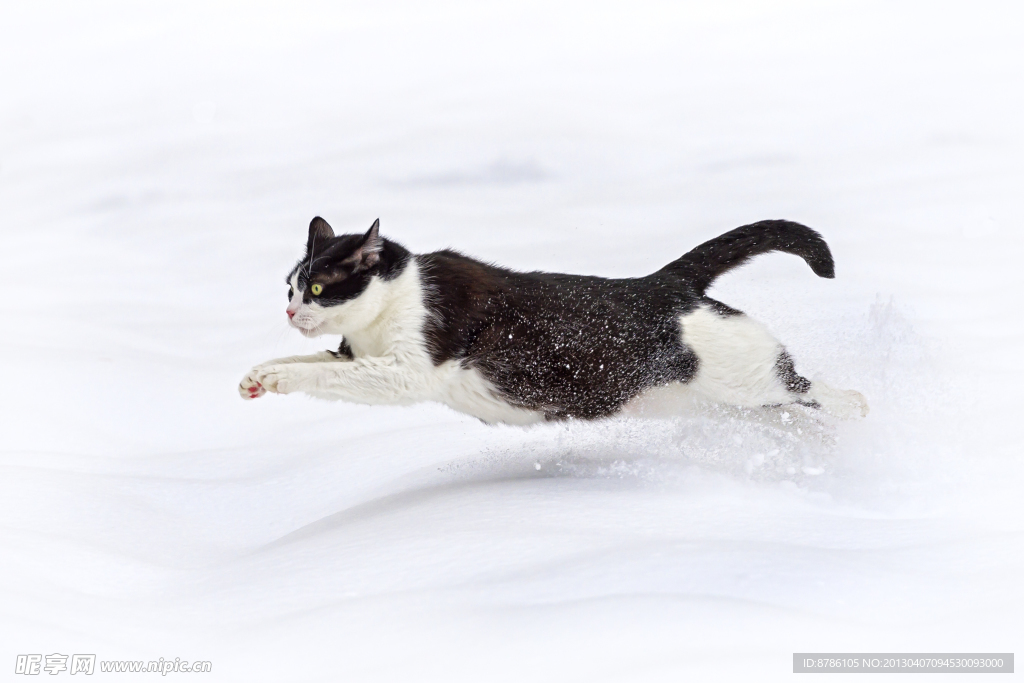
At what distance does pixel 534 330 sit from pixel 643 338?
1.62ft

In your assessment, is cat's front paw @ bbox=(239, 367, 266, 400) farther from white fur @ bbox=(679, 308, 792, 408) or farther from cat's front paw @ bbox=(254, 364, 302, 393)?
white fur @ bbox=(679, 308, 792, 408)

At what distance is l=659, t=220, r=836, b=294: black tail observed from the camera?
4.22 m

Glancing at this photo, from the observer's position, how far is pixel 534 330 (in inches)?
153

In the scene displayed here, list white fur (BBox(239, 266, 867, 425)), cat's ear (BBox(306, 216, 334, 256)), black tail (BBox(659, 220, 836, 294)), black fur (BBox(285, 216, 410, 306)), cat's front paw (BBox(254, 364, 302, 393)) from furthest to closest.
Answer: black tail (BBox(659, 220, 836, 294)), cat's ear (BBox(306, 216, 334, 256)), black fur (BBox(285, 216, 410, 306)), white fur (BBox(239, 266, 867, 425)), cat's front paw (BBox(254, 364, 302, 393))

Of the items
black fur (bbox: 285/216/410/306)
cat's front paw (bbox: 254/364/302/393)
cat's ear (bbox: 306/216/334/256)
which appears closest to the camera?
cat's front paw (bbox: 254/364/302/393)

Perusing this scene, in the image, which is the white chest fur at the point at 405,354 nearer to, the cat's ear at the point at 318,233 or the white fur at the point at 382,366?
the white fur at the point at 382,366

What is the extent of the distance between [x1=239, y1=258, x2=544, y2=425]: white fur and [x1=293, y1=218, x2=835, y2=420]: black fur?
0.16 feet

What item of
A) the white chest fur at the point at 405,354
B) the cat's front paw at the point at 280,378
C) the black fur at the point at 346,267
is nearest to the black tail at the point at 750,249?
the white chest fur at the point at 405,354

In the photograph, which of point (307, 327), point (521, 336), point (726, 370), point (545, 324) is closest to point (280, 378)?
point (307, 327)

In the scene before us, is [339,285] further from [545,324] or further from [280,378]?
[545,324]

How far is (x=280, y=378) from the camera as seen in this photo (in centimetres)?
355

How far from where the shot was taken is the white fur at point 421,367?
367 cm

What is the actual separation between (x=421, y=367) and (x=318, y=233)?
2.87 feet

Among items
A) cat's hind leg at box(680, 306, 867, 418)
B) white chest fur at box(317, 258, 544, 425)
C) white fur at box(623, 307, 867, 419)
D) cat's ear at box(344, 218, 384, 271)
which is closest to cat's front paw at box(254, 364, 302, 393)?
white chest fur at box(317, 258, 544, 425)
